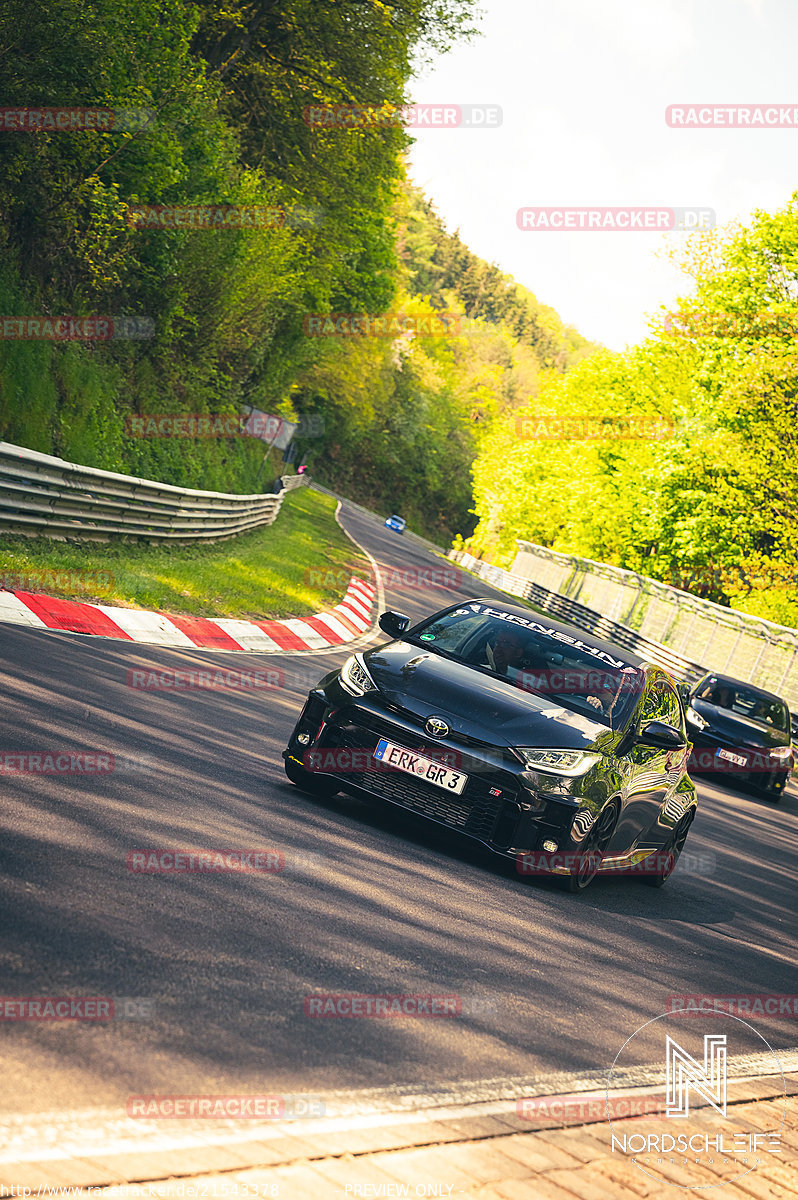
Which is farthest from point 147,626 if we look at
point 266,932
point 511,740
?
point 266,932

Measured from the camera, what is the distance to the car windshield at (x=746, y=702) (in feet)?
71.2

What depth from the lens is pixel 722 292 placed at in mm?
45250

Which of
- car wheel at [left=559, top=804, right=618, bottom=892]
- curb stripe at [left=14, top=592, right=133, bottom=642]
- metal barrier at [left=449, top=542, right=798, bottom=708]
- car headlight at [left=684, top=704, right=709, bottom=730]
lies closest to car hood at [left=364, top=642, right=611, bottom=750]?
car wheel at [left=559, top=804, right=618, bottom=892]

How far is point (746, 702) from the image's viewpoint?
22109 mm

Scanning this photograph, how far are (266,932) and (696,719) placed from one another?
16.9 meters

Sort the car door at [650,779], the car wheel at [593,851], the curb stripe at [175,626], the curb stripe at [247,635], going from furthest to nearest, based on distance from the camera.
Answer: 1. the curb stripe at [247,635]
2. the curb stripe at [175,626]
3. the car door at [650,779]
4. the car wheel at [593,851]

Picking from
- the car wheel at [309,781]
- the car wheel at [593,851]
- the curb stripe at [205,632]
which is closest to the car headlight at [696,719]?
the curb stripe at [205,632]

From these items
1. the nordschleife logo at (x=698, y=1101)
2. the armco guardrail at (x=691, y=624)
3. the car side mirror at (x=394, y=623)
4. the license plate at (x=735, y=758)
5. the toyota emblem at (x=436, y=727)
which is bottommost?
the nordschleife logo at (x=698, y=1101)

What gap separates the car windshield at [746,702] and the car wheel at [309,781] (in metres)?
14.7

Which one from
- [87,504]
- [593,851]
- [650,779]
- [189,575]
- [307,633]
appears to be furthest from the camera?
[307,633]

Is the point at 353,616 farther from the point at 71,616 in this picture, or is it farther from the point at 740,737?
the point at 71,616

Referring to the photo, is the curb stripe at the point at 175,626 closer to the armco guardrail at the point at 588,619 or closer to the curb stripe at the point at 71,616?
the curb stripe at the point at 71,616

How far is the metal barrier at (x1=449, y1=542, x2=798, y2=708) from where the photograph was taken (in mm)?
32906

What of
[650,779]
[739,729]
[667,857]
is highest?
[650,779]
